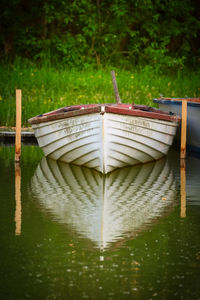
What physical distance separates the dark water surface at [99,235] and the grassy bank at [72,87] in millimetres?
5690

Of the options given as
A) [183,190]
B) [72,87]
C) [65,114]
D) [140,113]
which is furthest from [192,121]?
[72,87]

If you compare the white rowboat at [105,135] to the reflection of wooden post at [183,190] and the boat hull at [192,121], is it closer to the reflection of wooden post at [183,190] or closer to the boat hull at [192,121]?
the reflection of wooden post at [183,190]

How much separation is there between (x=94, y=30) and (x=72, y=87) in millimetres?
5360

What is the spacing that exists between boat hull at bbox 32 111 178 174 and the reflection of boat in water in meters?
0.18

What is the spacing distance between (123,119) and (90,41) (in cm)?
1440

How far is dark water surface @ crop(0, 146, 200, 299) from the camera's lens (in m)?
5.88

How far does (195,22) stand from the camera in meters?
27.0

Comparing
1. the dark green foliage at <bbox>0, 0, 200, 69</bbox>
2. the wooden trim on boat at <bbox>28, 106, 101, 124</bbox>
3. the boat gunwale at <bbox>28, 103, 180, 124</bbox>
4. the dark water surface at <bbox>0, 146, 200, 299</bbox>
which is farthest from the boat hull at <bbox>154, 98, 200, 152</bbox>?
the dark green foliage at <bbox>0, 0, 200, 69</bbox>

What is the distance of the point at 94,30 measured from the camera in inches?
981

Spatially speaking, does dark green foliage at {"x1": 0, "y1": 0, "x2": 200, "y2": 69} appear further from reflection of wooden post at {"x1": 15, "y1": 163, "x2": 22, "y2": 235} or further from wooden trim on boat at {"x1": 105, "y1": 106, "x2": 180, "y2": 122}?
reflection of wooden post at {"x1": 15, "y1": 163, "x2": 22, "y2": 235}

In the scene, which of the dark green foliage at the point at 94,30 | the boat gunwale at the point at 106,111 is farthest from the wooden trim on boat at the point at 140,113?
the dark green foliage at the point at 94,30

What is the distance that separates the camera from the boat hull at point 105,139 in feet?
38.3

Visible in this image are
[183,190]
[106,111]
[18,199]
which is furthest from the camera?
[106,111]

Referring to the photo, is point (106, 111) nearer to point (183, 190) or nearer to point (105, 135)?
point (105, 135)
